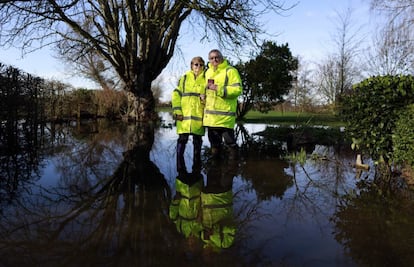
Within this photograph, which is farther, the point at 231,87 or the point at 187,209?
the point at 231,87

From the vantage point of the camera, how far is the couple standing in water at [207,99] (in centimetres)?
539

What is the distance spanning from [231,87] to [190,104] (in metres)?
0.79

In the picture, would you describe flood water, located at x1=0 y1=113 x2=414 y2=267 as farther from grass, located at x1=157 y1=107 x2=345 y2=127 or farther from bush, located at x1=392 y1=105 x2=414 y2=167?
grass, located at x1=157 y1=107 x2=345 y2=127

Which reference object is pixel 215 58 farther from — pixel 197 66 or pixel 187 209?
pixel 187 209

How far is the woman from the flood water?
2.07ft

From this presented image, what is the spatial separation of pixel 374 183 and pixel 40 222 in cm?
437

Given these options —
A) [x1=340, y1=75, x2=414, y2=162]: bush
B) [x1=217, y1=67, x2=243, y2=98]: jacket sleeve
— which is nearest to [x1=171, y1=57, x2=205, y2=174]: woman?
[x1=217, y1=67, x2=243, y2=98]: jacket sleeve

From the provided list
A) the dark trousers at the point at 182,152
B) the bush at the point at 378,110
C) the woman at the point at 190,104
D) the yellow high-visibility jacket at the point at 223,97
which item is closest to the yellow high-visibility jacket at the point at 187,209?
the dark trousers at the point at 182,152

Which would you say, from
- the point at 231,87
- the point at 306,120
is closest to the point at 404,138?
the point at 231,87

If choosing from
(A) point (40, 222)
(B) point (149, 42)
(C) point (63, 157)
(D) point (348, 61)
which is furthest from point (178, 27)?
(D) point (348, 61)

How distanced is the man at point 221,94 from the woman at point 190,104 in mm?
138

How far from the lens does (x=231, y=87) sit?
17.5 feet

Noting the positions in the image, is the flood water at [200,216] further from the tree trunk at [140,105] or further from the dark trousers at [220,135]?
the tree trunk at [140,105]

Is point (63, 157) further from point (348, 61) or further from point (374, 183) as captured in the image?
point (348, 61)
